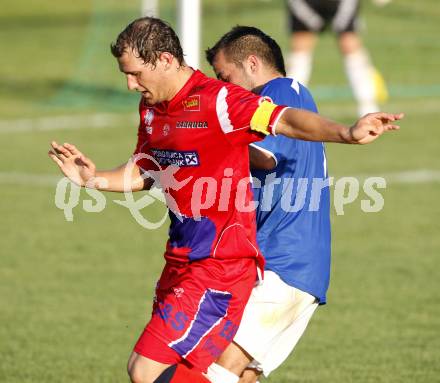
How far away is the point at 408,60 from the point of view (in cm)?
2469

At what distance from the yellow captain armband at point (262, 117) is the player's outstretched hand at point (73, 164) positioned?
0.97m

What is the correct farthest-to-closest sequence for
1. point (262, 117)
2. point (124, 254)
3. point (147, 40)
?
point (124, 254)
point (147, 40)
point (262, 117)

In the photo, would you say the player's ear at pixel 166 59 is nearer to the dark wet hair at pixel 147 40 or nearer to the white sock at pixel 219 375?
the dark wet hair at pixel 147 40

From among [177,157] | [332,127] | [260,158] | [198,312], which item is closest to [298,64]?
[260,158]

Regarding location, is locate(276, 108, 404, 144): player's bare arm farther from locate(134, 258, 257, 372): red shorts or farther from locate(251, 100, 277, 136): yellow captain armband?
locate(134, 258, 257, 372): red shorts

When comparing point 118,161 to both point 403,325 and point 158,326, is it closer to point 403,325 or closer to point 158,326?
point 403,325

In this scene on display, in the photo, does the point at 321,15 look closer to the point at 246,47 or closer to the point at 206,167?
the point at 246,47

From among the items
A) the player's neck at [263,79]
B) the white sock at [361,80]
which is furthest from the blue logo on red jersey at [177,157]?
the white sock at [361,80]

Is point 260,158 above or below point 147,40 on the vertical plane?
below

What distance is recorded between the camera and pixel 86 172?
5.84 metres

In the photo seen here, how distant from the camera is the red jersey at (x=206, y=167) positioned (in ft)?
17.8

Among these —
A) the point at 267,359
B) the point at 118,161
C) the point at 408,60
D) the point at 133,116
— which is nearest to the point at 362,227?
the point at 118,161

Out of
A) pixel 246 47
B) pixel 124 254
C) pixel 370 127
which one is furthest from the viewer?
pixel 124 254

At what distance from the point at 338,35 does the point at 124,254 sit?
7621 mm
